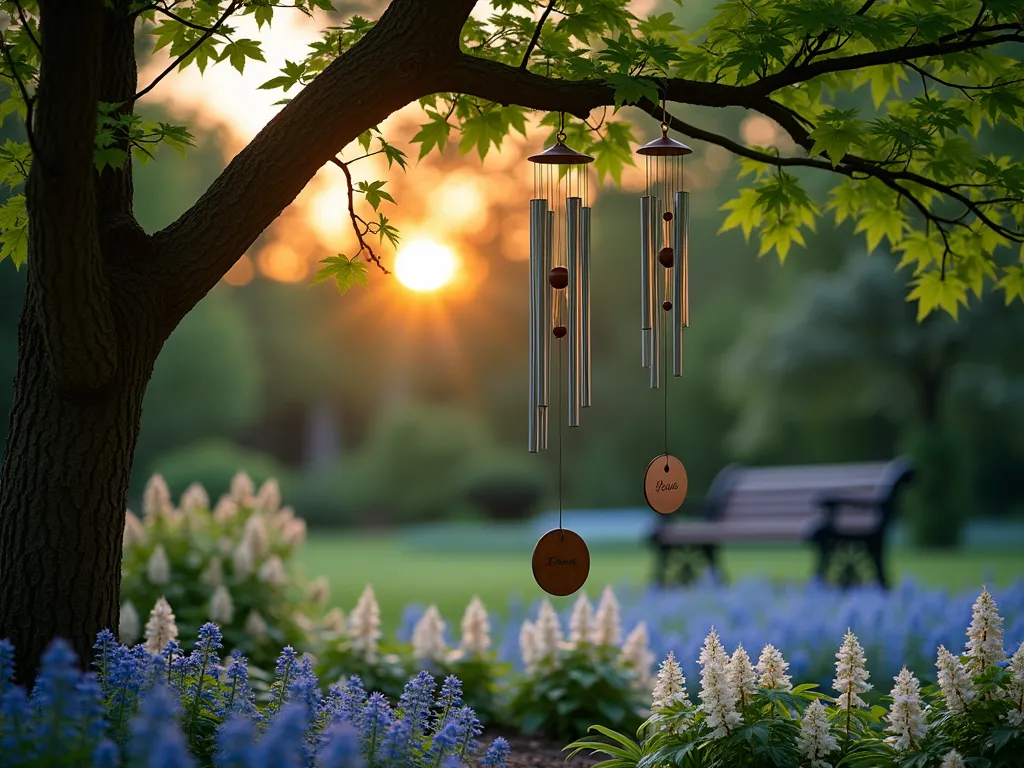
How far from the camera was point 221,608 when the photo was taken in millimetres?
5449

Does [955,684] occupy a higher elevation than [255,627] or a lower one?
higher

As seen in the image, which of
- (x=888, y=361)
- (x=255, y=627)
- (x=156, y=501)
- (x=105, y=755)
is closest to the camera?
(x=105, y=755)

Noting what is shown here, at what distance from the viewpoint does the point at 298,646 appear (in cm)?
575

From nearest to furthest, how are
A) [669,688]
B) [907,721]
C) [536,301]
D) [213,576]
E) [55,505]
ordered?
1. [907,721]
2. [55,505]
3. [669,688]
4. [536,301]
5. [213,576]

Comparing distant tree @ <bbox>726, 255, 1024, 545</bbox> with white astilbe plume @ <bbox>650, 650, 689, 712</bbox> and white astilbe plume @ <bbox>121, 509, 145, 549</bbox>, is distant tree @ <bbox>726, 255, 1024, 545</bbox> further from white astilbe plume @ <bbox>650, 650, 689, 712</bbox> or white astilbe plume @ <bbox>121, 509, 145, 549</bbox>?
white astilbe plume @ <bbox>650, 650, 689, 712</bbox>

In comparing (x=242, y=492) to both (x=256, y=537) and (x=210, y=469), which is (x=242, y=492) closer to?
(x=256, y=537)

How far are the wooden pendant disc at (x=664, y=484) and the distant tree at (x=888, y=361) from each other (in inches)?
456

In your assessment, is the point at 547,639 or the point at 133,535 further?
the point at 133,535

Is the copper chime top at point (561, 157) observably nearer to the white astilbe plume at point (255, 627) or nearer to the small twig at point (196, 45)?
the small twig at point (196, 45)

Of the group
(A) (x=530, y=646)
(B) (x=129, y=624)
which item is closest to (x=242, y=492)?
(B) (x=129, y=624)

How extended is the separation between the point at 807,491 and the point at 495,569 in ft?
16.9

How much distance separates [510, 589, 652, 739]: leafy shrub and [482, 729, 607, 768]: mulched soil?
0.20 ft

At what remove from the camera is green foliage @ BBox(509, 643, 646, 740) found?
492 centimetres

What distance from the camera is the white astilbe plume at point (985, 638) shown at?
3.33m
